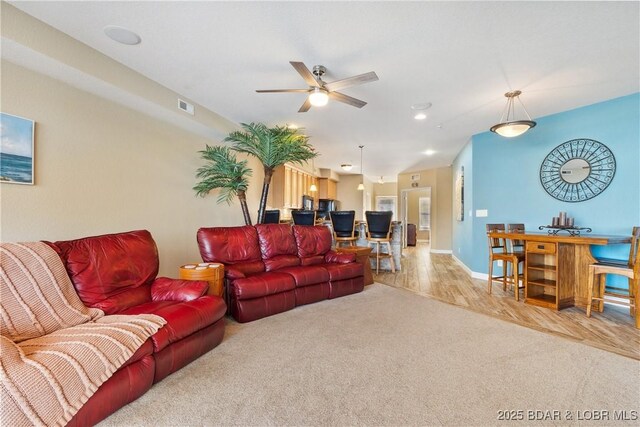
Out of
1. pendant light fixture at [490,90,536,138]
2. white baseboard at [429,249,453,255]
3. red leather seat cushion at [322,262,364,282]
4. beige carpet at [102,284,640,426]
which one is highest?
A: pendant light fixture at [490,90,536,138]

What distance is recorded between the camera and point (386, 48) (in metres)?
2.57

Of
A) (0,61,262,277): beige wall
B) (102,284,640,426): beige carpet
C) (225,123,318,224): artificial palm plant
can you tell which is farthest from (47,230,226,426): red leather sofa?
(225,123,318,224): artificial palm plant

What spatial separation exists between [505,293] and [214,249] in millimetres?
4097

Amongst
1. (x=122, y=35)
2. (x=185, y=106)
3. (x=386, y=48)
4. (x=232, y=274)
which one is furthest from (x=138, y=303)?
(x=386, y=48)

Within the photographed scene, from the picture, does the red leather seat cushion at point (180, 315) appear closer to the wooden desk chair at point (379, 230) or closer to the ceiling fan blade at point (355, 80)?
the ceiling fan blade at point (355, 80)

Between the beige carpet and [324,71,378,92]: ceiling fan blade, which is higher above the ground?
[324,71,378,92]: ceiling fan blade

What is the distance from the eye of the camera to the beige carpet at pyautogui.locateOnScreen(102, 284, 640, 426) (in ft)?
5.02

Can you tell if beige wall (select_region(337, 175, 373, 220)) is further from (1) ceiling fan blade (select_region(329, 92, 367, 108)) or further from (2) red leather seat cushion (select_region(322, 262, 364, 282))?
(1) ceiling fan blade (select_region(329, 92, 367, 108))

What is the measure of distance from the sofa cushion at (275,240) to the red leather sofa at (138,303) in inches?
52.4

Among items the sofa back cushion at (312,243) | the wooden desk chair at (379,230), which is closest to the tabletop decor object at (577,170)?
the wooden desk chair at (379,230)

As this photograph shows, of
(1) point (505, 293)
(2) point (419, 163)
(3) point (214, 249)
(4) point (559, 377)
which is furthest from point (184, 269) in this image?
(2) point (419, 163)

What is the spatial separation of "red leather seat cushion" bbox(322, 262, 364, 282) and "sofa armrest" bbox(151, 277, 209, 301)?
1757 mm

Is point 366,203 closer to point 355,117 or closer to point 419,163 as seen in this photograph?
point 419,163

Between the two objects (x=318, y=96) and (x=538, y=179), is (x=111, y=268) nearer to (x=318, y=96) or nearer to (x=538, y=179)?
(x=318, y=96)
